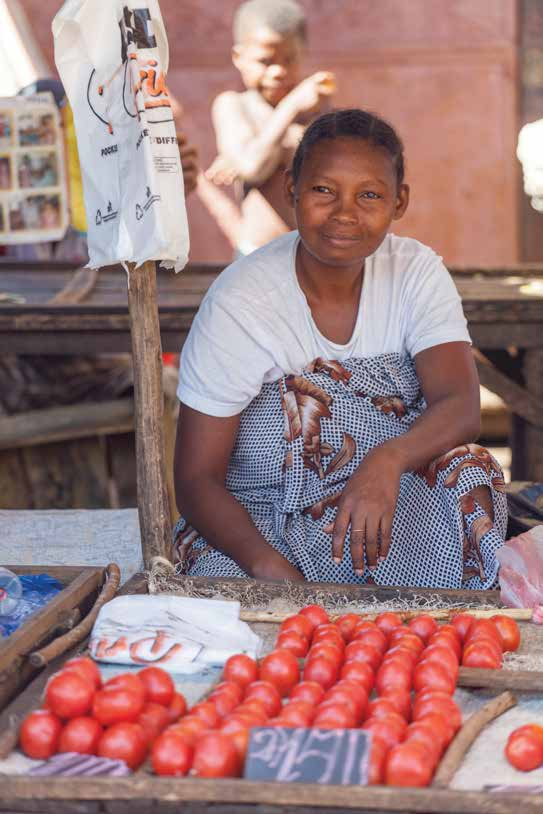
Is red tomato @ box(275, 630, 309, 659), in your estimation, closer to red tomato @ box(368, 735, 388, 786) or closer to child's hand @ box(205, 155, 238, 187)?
red tomato @ box(368, 735, 388, 786)

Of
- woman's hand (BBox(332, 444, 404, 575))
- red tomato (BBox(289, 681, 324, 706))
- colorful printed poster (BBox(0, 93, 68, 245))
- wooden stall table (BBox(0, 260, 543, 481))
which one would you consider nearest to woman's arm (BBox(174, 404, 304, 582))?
woman's hand (BBox(332, 444, 404, 575))

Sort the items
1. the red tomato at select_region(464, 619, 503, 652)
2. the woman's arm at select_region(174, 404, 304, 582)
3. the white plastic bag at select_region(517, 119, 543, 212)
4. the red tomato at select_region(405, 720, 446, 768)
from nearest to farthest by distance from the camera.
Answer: the red tomato at select_region(405, 720, 446, 768) < the red tomato at select_region(464, 619, 503, 652) < the woman's arm at select_region(174, 404, 304, 582) < the white plastic bag at select_region(517, 119, 543, 212)

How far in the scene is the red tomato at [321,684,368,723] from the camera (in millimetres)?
1723

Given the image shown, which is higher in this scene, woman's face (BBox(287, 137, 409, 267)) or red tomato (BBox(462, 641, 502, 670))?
woman's face (BBox(287, 137, 409, 267))

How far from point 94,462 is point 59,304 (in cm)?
115

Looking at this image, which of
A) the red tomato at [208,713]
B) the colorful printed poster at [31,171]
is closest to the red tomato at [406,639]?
the red tomato at [208,713]

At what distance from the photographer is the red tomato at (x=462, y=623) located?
2.10m

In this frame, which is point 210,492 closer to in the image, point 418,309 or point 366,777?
point 418,309

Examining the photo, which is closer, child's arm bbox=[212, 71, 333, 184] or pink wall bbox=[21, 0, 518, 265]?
child's arm bbox=[212, 71, 333, 184]

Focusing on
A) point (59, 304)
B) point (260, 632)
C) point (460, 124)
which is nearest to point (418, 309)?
point (260, 632)

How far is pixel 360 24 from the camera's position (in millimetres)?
6906

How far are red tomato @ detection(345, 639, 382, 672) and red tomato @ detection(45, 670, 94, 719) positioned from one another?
466 millimetres

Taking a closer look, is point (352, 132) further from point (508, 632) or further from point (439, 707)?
point (439, 707)

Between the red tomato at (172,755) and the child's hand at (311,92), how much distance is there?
3241 mm
